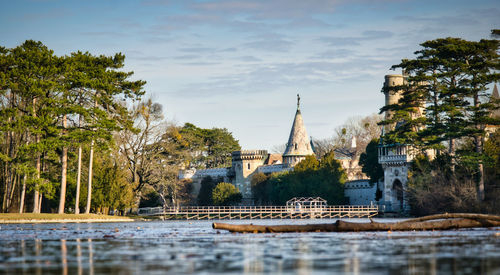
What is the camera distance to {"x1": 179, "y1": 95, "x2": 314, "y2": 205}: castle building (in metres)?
94.0

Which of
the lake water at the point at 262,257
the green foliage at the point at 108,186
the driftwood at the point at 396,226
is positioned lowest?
the lake water at the point at 262,257

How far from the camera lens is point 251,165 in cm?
10194

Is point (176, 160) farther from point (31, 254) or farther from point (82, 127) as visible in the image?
point (31, 254)

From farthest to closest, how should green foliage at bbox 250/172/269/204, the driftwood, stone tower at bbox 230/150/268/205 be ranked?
stone tower at bbox 230/150/268/205
green foliage at bbox 250/172/269/204
the driftwood

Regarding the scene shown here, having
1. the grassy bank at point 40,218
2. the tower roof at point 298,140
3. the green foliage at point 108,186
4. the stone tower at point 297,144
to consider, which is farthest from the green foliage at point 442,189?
the tower roof at point 298,140

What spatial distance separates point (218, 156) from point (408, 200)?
55301 mm

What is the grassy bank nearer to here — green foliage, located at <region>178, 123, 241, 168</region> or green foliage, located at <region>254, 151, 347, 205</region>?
green foliage, located at <region>254, 151, 347, 205</region>

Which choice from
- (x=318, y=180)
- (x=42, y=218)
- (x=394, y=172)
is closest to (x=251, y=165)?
(x=318, y=180)

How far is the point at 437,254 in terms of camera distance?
1648 centimetres

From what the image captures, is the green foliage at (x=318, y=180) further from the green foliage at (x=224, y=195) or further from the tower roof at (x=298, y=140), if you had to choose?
the tower roof at (x=298, y=140)

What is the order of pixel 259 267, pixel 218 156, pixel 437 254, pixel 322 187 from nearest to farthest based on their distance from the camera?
1. pixel 259 267
2. pixel 437 254
3. pixel 322 187
4. pixel 218 156

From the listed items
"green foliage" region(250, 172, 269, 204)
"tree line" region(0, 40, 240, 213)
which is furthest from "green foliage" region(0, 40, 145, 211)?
"green foliage" region(250, 172, 269, 204)

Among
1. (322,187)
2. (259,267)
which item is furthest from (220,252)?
(322,187)

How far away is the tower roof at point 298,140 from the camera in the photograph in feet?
308
